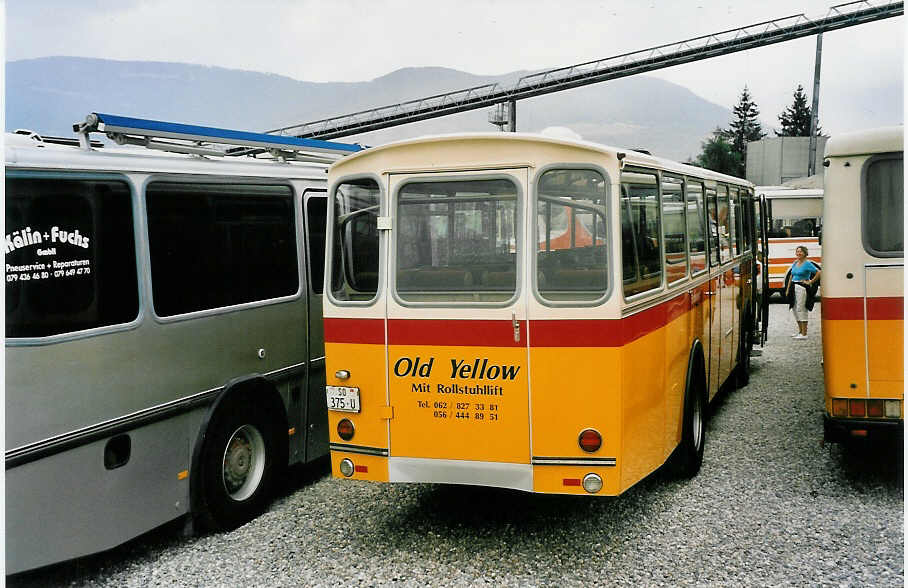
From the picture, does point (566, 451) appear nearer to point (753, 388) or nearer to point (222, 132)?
point (222, 132)

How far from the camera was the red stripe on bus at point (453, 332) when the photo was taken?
4.92m

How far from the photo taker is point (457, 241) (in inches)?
203

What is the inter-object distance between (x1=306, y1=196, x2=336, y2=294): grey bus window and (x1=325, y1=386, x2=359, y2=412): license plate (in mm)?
1603

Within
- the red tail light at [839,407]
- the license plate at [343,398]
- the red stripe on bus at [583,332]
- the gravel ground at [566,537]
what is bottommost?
the gravel ground at [566,537]

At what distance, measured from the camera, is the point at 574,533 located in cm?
559

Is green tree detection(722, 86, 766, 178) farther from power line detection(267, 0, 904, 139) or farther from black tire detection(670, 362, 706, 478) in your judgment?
black tire detection(670, 362, 706, 478)

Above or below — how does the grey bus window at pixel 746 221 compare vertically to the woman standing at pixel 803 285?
above

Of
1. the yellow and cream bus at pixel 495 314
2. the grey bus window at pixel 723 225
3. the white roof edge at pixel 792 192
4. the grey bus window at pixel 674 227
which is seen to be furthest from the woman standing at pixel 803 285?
the yellow and cream bus at pixel 495 314

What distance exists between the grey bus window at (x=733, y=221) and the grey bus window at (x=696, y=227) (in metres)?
1.67

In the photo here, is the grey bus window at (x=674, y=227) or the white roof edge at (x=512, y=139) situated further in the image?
the grey bus window at (x=674, y=227)

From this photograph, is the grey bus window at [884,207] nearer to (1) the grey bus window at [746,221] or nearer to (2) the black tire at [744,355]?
(1) the grey bus window at [746,221]

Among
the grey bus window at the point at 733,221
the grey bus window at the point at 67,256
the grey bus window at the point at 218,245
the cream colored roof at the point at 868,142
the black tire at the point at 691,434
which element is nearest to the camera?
the grey bus window at the point at 67,256

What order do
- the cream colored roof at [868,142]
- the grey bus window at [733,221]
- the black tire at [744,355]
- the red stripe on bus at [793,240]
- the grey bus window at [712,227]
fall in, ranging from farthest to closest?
the red stripe on bus at [793,240]
the black tire at [744,355]
the grey bus window at [733,221]
the grey bus window at [712,227]
the cream colored roof at [868,142]

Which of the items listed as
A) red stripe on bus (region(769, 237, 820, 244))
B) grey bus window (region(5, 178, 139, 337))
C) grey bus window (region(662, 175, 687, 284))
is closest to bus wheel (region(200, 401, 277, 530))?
grey bus window (region(5, 178, 139, 337))
